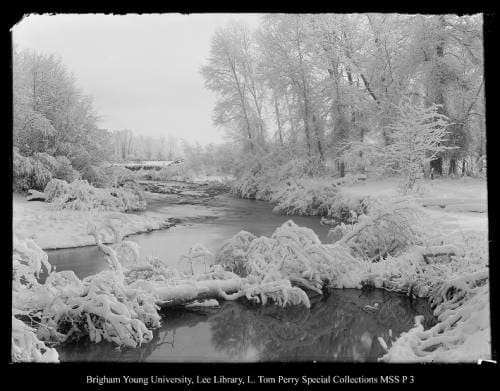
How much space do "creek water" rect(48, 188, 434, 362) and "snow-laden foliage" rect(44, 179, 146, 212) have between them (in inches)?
10.1

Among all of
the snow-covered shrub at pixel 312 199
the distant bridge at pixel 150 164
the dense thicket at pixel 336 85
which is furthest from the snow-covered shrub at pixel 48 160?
the snow-covered shrub at pixel 312 199

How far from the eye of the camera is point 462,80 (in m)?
3.97

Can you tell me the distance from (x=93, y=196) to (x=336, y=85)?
10.5 ft

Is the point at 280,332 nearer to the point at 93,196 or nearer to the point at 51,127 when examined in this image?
the point at 93,196

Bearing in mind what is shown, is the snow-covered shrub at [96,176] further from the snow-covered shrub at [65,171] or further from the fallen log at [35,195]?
the fallen log at [35,195]

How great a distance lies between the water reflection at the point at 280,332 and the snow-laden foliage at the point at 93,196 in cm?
138

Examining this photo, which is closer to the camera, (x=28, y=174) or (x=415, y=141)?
(x=28, y=174)

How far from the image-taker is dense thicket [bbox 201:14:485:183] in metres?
4.00

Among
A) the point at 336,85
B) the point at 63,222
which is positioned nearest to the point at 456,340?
the point at 336,85

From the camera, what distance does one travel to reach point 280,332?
12.7ft

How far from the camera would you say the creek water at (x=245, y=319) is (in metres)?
3.45

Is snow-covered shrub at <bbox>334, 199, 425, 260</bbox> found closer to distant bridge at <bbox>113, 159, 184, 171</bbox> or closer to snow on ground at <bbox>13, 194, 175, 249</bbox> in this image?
distant bridge at <bbox>113, 159, 184, 171</bbox>

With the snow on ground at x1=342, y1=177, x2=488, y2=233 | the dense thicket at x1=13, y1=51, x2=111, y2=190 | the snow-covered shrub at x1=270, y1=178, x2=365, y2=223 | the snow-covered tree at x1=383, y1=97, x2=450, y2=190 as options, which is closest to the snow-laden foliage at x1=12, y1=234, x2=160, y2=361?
the dense thicket at x1=13, y1=51, x2=111, y2=190
